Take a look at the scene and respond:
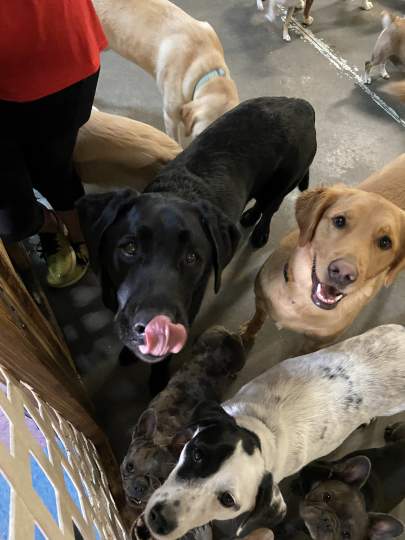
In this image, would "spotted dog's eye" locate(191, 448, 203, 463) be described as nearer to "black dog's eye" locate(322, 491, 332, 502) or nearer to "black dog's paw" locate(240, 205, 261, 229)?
"black dog's eye" locate(322, 491, 332, 502)

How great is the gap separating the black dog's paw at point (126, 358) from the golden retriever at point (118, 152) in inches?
35.3

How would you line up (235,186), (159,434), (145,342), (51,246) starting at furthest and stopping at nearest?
(51,246), (235,186), (159,434), (145,342)

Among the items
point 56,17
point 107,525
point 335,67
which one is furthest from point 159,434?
point 335,67

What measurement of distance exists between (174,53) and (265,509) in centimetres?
272

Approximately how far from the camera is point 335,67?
13.5 ft

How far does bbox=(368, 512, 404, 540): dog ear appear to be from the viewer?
1783mm

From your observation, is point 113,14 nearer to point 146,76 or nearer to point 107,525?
point 146,76

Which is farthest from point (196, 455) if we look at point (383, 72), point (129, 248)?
point (383, 72)

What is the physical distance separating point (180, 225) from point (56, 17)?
30.4 inches

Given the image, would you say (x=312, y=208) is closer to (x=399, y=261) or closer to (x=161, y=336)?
(x=399, y=261)

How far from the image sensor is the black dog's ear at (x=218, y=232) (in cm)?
174

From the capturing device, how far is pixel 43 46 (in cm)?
141

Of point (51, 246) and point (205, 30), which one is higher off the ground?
point (205, 30)

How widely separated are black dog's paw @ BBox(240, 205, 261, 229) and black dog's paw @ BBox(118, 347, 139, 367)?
117 cm
